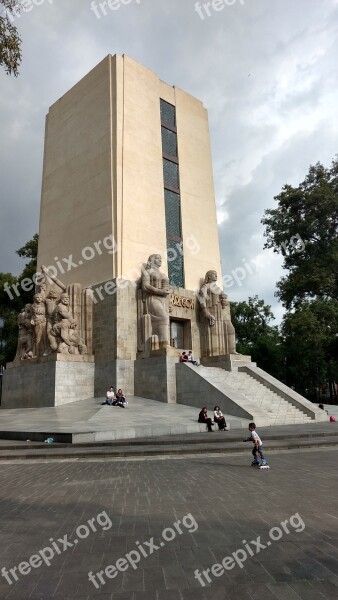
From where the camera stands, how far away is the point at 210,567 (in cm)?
370

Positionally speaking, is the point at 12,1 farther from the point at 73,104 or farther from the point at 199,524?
the point at 73,104

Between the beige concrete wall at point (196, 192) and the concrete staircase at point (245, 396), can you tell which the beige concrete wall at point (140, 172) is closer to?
the beige concrete wall at point (196, 192)

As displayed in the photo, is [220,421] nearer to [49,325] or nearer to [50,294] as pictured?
[49,325]

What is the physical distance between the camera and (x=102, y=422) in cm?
1451

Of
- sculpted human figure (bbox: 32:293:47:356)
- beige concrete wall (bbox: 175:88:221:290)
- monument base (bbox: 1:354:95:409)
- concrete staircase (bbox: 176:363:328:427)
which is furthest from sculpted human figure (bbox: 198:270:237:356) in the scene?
sculpted human figure (bbox: 32:293:47:356)

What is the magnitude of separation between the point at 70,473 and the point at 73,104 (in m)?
27.4

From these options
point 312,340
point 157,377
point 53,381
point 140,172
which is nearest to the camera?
point 157,377

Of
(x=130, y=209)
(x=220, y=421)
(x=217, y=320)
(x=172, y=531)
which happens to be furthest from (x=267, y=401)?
(x=172, y=531)

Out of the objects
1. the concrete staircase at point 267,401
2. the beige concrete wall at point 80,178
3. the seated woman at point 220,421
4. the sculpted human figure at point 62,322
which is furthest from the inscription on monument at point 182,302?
the seated woman at point 220,421

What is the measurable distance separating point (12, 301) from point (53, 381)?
782 inches

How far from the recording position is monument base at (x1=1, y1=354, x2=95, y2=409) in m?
21.2

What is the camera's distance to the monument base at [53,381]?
69.5 ft

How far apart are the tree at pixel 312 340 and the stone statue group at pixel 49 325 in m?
14.2

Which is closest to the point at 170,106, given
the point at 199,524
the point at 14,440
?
the point at 14,440
